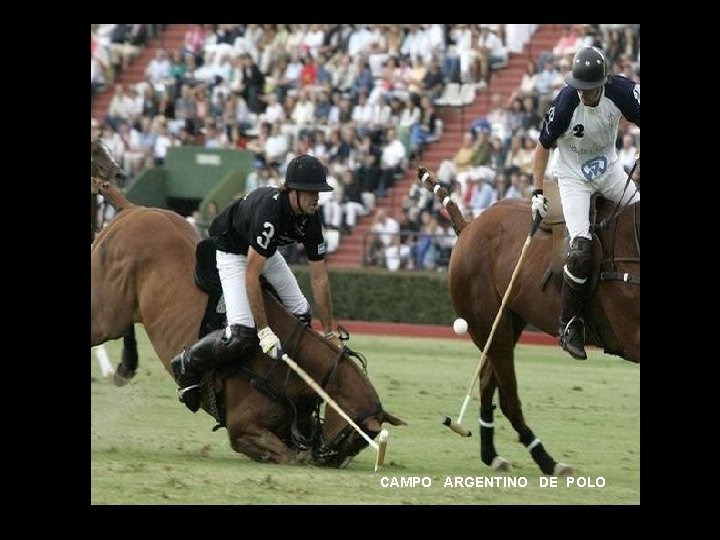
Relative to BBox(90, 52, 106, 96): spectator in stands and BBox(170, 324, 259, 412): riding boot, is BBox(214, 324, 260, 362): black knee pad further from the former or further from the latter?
BBox(90, 52, 106, 96): spectator in stands

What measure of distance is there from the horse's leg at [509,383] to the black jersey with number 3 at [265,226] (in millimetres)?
1481

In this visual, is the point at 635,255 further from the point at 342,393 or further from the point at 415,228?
the point at 415,228

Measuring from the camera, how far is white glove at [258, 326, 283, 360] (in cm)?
932

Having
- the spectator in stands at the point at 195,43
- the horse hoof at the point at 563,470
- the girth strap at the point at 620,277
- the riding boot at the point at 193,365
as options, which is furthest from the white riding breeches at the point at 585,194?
the spectator in stands at the point at 195,43

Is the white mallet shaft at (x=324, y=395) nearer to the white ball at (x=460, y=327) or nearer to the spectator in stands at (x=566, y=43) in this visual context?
the white ball at (x=460, y=327)

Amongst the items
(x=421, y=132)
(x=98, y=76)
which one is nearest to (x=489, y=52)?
(x=421, y=132)

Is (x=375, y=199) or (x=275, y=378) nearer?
(x=275, y=378)

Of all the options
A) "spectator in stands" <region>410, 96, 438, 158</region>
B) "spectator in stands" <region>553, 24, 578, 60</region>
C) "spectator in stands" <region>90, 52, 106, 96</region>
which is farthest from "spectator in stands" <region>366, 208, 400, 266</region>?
"spectator in stands" <region>90, 52, 106, 96</region>

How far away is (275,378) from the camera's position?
A: 970 cm

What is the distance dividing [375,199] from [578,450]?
12560mm

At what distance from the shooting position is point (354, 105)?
79.6 ft

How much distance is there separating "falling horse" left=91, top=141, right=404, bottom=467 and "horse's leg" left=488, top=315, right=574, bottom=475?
3.29 feet
